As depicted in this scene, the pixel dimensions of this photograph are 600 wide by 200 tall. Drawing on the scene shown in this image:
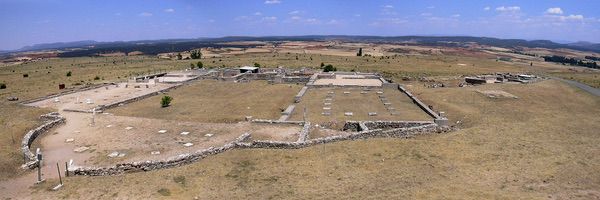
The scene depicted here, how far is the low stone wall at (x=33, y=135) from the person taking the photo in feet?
52.5

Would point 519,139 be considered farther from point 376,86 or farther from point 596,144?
point 376,86

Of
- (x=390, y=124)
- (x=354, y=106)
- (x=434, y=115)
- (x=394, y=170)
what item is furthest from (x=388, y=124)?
(x=394, y=170)

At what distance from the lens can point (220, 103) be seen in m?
31.8

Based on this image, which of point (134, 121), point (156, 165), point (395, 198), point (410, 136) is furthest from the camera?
point (134, 121)

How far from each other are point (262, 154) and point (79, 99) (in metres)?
22.2

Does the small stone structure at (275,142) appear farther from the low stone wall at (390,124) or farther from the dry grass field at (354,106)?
the dry grass field at (354,106)

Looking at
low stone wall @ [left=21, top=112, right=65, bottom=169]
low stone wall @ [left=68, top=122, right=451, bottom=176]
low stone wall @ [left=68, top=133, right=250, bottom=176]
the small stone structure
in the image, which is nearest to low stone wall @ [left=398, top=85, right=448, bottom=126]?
the small stone structure

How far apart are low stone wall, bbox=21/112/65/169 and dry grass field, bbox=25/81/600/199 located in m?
2.45

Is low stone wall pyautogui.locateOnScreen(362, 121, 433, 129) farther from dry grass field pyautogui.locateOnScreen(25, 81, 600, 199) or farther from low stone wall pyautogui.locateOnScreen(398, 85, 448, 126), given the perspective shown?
dry grass field pyautogui.locateOnScreen(25, 81, 600, 199)

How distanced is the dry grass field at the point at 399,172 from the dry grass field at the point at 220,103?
9.27 m

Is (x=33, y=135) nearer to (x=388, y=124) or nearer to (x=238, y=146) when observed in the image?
(x=238, y=146)

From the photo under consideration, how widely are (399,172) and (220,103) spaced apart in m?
19.1

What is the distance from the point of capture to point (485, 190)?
13.8m

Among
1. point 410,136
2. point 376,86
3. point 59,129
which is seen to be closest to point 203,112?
point 59,129
